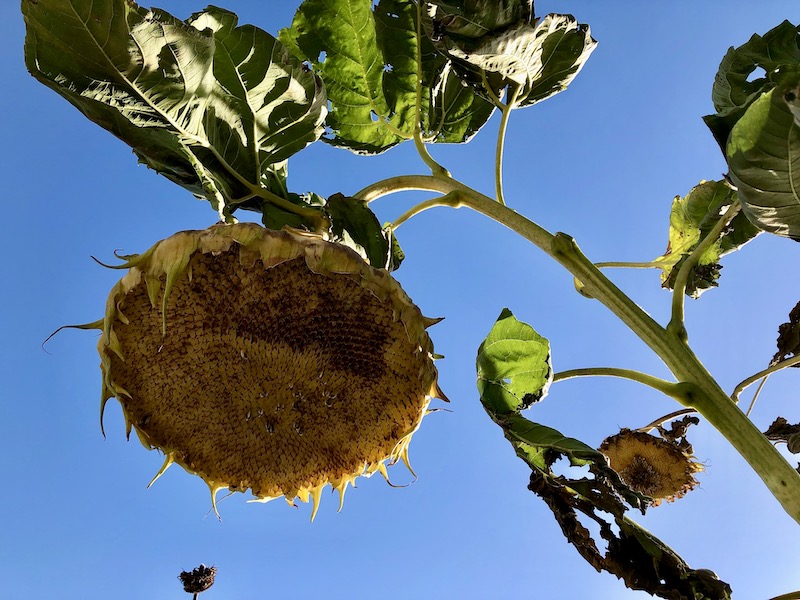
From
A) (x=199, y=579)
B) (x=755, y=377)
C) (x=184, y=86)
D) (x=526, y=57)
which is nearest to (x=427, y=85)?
(x=526, y=57)

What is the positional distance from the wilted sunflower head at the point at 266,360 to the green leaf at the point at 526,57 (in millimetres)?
783

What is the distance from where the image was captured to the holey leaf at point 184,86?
5.08 feet

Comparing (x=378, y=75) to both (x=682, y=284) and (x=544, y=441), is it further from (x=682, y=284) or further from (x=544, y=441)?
(x=544, y=441)

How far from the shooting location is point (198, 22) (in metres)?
1.73

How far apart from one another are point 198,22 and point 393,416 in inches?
46.3

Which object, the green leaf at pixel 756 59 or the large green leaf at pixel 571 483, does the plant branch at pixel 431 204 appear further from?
the green leaf at pixel 756 59

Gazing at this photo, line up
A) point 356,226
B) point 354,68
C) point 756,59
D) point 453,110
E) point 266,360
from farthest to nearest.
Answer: point 453,110
point 354,68
point 756,59
point 356,226
point 266,360

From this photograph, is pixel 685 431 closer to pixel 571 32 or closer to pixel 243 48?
pixel 571 32

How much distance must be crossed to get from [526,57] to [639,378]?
1.02 meters

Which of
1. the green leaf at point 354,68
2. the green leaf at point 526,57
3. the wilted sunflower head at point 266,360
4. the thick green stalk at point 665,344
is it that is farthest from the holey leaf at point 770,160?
the green leaf at point 354,68

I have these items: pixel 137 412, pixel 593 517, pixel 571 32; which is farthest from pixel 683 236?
pixel 137 412

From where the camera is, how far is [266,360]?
168cm

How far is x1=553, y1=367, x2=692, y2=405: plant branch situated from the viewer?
1.65m

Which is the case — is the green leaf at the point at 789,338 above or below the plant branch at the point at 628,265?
below
